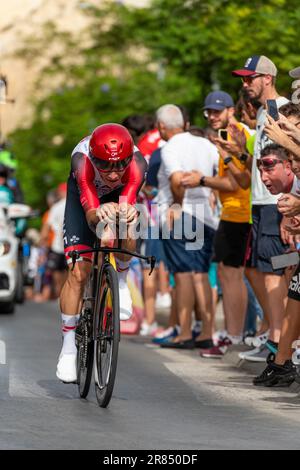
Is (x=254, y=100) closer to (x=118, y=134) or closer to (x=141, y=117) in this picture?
(x=118, y=134)

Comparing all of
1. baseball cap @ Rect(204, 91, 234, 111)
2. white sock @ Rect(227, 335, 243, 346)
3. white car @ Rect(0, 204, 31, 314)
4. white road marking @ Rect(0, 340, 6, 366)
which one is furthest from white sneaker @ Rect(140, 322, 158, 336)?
baseball cap @ Rect(204, 91, 234, 111)

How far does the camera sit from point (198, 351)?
46.8 feet

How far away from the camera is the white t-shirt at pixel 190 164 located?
1414 cm

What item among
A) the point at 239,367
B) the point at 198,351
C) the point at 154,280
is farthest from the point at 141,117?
the point at 239,367

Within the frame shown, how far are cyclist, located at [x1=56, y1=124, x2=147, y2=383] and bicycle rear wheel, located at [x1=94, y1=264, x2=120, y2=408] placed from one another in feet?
0.65

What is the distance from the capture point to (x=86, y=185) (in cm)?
970

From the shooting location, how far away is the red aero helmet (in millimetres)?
9547

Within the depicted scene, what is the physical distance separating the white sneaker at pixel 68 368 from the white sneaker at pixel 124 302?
1.59 feet

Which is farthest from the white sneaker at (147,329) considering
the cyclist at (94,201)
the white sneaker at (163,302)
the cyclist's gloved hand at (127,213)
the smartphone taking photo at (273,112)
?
the cyclist's gloved hand at (127,213)

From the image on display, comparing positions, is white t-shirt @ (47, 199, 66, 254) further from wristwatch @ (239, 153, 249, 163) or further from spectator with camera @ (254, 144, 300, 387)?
spectator with camera @ (254, 144, 300, 387)

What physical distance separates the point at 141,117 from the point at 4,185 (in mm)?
5201

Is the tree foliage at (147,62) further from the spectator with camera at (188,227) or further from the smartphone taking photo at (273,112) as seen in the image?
the smartphone taking photo at (273,112)

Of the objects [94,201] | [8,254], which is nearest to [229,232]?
[94,201]

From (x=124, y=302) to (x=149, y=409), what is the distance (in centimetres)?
74
